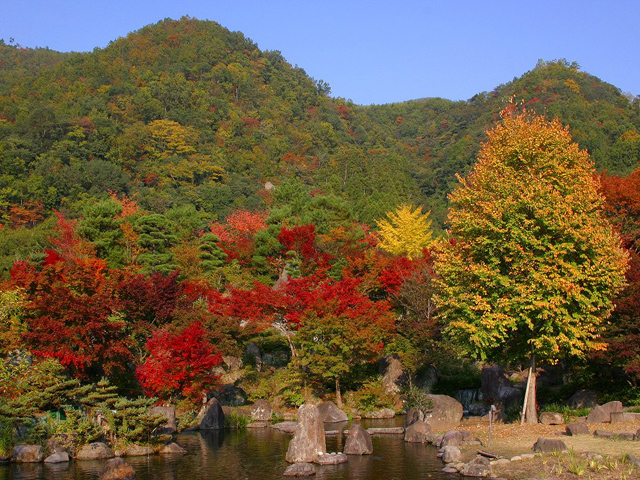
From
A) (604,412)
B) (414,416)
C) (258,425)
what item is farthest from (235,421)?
(604,412)

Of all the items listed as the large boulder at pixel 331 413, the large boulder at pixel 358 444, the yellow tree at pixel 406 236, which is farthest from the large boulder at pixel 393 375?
Answer: the yellow tree at pixel 406 236

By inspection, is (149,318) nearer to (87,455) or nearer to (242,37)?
(87,455)

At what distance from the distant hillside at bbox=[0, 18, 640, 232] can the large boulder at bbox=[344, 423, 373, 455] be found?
1273 inches

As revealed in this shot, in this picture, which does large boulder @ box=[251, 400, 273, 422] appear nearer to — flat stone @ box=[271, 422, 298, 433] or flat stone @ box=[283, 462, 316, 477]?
flat stone @ box=[271, 422, 298, 433]

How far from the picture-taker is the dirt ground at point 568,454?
43.9 feet

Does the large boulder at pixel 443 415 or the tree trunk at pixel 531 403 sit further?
the large boulder at pixel 443 415

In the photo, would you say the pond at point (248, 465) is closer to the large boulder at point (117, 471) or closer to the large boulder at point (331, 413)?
the large boulder at point (117, 471)

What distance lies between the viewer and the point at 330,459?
1723 centimetres

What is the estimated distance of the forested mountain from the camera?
57.4 metres

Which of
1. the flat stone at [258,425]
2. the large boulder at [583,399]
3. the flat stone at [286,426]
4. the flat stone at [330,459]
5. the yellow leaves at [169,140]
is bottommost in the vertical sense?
the flat stone at [258,425]

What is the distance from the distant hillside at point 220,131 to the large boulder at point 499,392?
26.1 m

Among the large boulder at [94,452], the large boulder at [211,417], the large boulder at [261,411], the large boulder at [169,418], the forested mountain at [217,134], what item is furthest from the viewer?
the forested mountain at [217,134]

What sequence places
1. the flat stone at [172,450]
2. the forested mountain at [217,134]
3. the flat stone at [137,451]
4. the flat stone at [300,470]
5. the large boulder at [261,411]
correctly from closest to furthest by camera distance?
the flat stone at [300,470] < the flat stone at [137,451] < the flat stone at [172,450] < the large boulder at [261,411] < the forested mountain at [217,134]

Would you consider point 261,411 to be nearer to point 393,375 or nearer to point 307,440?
point 393,375
